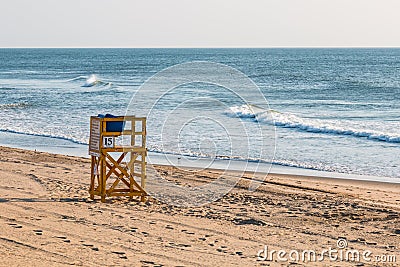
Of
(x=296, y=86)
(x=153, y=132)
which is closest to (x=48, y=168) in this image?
(x=153, y=132)

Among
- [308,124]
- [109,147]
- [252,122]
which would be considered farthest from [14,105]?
[109,147]

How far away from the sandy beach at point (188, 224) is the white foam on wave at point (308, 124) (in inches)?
372

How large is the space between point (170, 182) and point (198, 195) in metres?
1.54

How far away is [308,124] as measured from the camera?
27188 millimetres

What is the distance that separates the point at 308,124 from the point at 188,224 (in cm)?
1760

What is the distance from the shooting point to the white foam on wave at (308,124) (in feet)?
77.8

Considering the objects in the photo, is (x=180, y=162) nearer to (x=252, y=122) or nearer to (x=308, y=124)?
(x=308, y=124)

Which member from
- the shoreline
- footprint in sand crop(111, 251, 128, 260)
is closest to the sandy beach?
footprint in sand crop(111, 251, 128, 260)

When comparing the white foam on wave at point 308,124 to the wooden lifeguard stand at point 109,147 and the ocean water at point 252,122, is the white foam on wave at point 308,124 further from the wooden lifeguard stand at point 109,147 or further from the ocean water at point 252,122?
the wooden lifeguard stand at point 109,147

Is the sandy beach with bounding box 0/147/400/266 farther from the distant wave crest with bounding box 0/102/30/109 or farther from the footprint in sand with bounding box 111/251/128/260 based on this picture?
the distant wave crest with bounding box 0/102/30/109

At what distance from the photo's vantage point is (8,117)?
98.0 ft

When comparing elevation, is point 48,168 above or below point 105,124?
below

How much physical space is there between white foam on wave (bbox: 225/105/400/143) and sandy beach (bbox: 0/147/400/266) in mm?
9449

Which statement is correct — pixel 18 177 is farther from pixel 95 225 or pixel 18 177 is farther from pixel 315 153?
pixel 315 153
